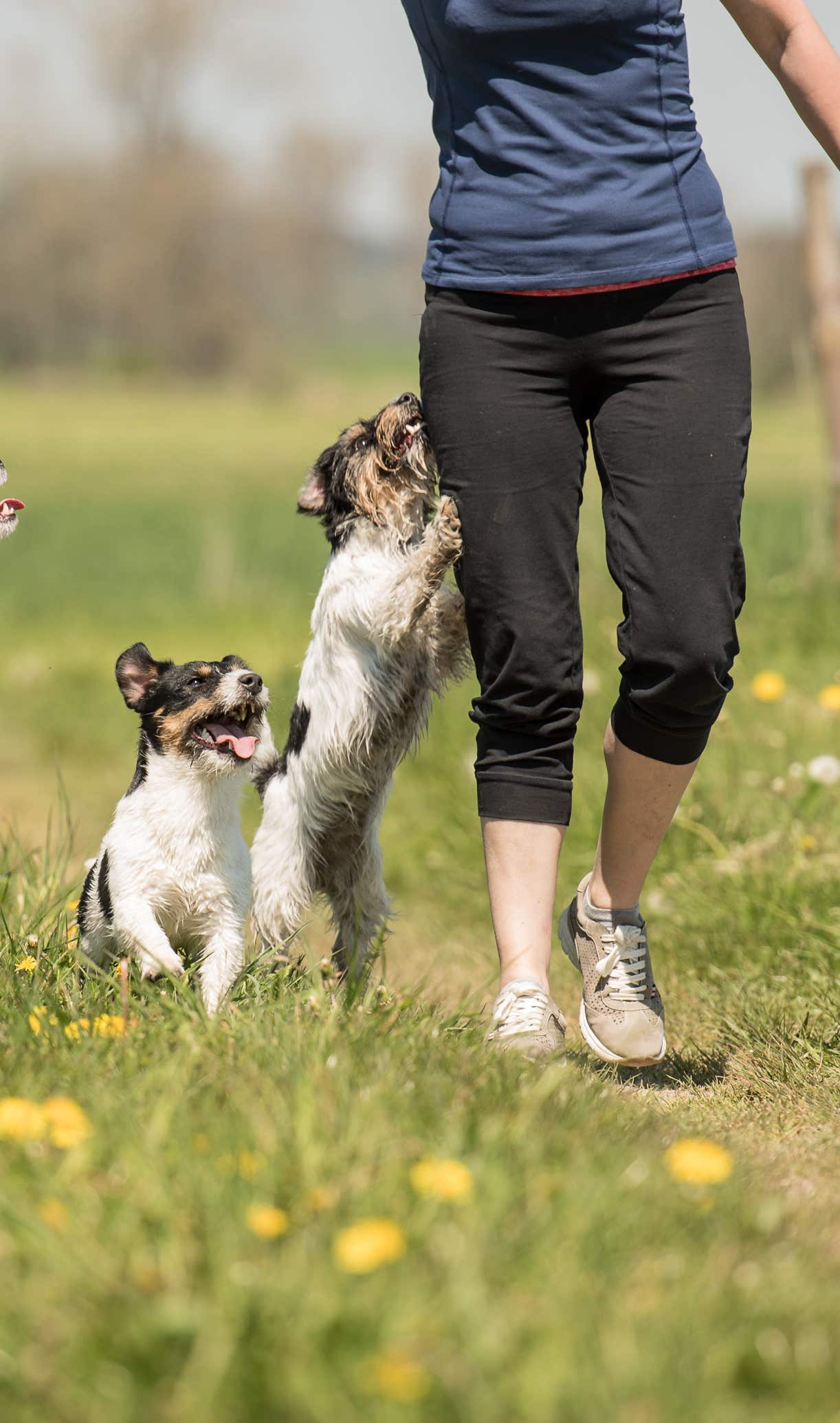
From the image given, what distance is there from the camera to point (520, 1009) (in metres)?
3.07

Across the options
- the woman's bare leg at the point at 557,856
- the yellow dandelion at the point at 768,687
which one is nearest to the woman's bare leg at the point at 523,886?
Answer: the woman's bare leg at the point at 557,856

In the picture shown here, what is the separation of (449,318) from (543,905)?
50.3 inches

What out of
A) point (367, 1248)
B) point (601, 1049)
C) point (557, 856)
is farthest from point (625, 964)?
point (367, 1248)

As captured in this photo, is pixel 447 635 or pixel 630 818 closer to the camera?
pixel 630 818

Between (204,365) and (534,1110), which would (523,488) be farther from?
(204,365)

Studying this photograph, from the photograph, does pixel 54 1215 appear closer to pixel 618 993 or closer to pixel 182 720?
pixel 182 720

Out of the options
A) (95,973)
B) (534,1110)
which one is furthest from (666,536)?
(95,973)

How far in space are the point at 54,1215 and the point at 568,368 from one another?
78.3 inches

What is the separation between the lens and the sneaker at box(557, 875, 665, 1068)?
3.27m

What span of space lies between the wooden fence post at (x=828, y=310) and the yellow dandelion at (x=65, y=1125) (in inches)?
232

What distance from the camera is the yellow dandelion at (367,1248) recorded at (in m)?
1.68

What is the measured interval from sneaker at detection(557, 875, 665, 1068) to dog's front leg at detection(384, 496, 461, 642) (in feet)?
2.49

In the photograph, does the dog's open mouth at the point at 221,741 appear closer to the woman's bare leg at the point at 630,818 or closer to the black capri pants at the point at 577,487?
the black capri pants at the point at 577,487

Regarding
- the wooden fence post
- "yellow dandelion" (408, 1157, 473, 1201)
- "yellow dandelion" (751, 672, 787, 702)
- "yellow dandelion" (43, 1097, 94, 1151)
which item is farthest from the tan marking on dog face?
the wooden fence post
